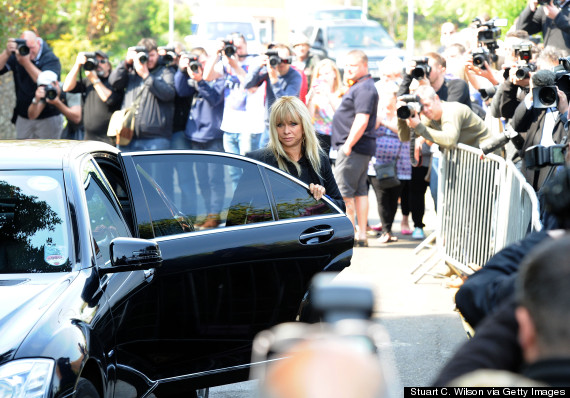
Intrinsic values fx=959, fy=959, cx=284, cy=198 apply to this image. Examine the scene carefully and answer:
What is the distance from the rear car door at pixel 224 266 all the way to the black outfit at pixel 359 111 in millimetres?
4829

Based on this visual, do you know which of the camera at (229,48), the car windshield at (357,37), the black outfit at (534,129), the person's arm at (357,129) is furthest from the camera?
the car windshield at (357,37)

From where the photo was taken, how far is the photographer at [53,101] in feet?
36.8

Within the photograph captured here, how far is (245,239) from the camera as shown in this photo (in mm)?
5160

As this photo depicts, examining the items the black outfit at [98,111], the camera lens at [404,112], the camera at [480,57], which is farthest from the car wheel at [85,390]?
the black outfit at [98,111]

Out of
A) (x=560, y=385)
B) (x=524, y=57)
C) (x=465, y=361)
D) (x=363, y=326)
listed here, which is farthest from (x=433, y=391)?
(x=524, y=57)

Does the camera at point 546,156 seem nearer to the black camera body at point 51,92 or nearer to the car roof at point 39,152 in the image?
the car roof at point 39,152

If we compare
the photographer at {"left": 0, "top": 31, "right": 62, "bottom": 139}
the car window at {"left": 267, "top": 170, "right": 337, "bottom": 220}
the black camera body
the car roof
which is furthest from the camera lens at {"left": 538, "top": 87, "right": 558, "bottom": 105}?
the photographer at {"left": 0, "top": 31, "right": 62, "bottom": 139}

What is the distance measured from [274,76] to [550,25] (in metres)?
3.20

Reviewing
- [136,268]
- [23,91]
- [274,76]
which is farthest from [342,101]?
[136,268]

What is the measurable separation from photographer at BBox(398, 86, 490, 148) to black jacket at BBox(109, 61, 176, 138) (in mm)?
3282

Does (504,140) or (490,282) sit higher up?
(490,282)

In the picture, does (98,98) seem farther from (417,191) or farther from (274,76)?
(417,191)

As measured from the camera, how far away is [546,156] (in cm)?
495

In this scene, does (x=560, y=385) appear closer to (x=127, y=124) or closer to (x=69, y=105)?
(x=127, y=124)
